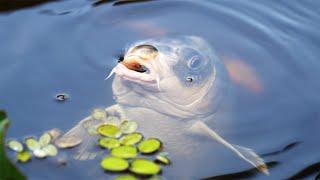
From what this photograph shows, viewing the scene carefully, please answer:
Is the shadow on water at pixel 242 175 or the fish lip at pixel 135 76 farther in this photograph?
the fish lip at pixel 135 76

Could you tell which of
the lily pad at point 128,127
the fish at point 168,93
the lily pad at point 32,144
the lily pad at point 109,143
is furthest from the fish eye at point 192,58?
the lily pad at point 32,144

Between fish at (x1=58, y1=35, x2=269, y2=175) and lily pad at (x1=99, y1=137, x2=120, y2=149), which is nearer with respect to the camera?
lily pad at (x1=99, y1=137, x2=120, y2=149)

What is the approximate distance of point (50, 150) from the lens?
97.7 inches

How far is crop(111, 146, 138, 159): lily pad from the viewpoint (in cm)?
242

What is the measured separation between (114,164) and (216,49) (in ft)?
3.51

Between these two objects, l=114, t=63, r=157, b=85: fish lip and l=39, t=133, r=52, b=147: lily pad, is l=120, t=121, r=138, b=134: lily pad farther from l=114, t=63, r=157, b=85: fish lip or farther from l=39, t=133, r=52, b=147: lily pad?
l=39, t=133, r=52, b=147: lily pad

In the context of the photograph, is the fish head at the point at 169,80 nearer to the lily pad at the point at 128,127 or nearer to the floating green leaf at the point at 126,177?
the lily pad at the point at 128,127

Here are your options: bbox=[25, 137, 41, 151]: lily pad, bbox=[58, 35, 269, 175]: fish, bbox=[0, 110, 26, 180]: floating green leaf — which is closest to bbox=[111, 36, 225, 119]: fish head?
bbox=[58, 35, 269, 175]: fish

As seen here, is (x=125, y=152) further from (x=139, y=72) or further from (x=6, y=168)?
(x=6, y=168)

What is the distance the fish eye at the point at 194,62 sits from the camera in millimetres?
2760

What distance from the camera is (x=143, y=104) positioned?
277 centimetres

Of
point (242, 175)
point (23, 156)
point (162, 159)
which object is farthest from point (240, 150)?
point (23, 156)

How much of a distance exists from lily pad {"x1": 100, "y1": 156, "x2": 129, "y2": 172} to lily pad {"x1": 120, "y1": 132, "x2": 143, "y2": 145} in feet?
0.35

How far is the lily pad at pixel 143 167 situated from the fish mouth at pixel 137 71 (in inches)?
15.7
